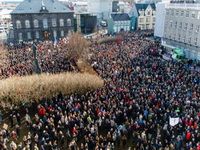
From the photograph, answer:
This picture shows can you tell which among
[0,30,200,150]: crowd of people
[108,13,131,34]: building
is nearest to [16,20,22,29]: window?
[108,13,131,34]: building

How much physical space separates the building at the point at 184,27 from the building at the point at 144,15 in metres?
25.9

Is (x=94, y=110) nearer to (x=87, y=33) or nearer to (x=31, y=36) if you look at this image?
(x=31, y=36)

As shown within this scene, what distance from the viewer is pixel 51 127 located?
16.0 meters

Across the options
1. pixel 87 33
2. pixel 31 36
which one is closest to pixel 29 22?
pixel 31 36

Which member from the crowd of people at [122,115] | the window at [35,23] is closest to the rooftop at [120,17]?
the window at [35,23]

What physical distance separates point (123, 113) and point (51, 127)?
19.9 ft

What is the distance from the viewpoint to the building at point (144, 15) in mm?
71250

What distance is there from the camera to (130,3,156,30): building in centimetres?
7125

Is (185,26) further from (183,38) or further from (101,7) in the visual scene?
(101,7)

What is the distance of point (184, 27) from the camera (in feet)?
135

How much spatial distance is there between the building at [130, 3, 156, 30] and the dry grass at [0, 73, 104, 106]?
53.6 metres

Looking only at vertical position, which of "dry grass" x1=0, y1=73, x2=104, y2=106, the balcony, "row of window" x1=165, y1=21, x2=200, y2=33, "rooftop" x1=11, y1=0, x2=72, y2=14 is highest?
"rooftop" x1=11, y1=0, x2=72, y2=14

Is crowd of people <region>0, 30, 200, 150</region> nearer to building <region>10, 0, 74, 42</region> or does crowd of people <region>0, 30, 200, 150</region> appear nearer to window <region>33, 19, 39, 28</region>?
building <region>10, 0, 74, 42</region>

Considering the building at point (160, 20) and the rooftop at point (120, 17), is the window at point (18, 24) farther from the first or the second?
the building at point (160, 20)
